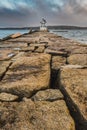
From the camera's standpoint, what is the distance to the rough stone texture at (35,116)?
5.27ft

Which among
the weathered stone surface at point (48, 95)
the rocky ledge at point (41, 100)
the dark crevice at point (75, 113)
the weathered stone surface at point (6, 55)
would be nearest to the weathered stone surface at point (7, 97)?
the rocky ledge at point (41, 100)

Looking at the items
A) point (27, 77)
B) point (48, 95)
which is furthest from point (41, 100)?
point (27, 77)

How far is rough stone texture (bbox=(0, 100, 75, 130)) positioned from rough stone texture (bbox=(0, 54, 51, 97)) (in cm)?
28

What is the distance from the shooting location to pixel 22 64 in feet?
10.2

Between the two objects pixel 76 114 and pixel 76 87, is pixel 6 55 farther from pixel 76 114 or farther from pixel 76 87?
pixel 76 114

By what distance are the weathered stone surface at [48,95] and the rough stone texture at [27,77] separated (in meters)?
0.13

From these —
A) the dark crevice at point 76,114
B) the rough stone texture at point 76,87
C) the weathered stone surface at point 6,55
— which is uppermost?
the rough stone texture at point 76,87

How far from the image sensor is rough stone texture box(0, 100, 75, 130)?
1.61m

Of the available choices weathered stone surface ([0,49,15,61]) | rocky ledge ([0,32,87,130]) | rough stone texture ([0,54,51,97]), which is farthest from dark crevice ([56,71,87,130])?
weathered stone surface ([0,49,15,61])

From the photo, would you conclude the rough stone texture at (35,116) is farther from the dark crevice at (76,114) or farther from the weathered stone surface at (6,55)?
the weathered stone surface at (6,55)

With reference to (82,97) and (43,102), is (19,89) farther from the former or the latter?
(82,97)

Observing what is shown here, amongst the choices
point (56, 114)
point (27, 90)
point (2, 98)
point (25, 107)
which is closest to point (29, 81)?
point (27, 90)

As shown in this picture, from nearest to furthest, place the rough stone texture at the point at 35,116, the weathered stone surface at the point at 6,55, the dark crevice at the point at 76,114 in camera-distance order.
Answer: the rough stone texture at the point at 35,116 < the dark crevice at the point at 76,114 < the weathered stone surface at the point at 6,55

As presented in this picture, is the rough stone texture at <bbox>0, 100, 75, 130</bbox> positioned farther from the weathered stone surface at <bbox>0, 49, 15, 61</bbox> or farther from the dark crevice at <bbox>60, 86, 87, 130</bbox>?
the weathered stone surface at <bbox>0, 49, 15, 61</bbox>
